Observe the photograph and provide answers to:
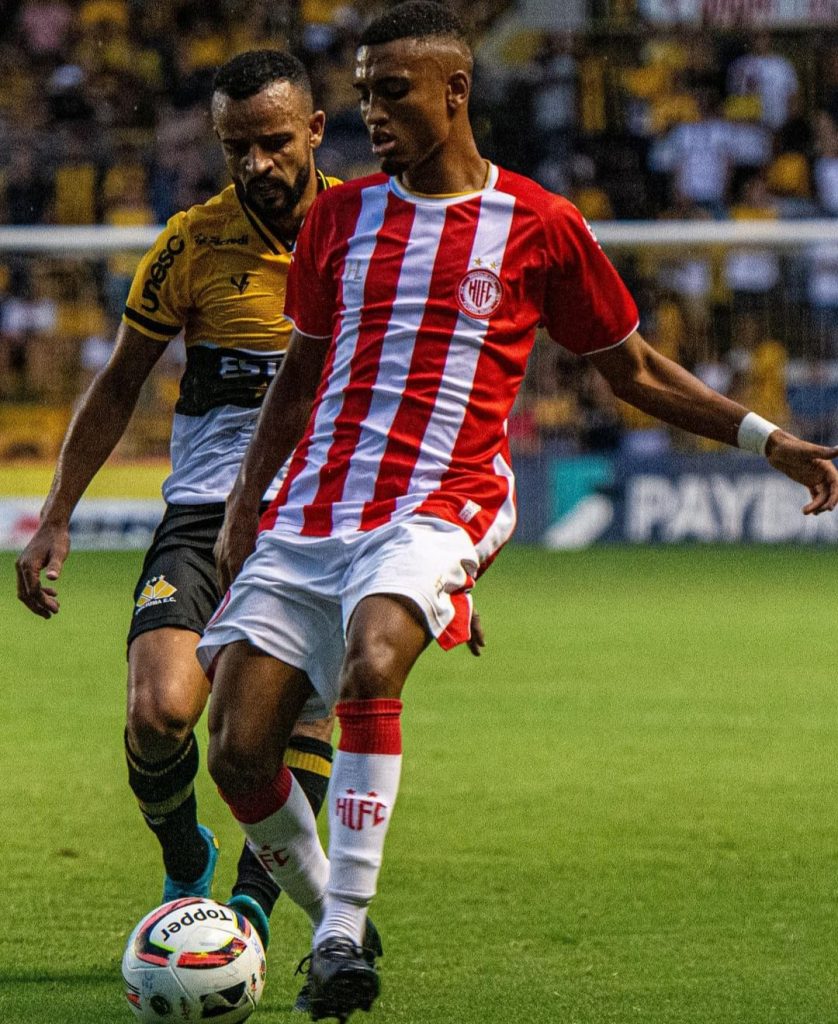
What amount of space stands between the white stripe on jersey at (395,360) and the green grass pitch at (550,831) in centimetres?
130

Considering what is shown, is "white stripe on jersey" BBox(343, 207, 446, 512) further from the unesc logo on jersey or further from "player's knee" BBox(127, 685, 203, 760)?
the unesc logo on jersey

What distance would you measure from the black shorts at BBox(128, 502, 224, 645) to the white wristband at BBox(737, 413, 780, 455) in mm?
1597

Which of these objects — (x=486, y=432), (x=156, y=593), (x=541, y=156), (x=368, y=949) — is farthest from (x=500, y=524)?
(x=541, y=156)

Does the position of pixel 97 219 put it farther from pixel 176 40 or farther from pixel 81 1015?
pixel 81 1015

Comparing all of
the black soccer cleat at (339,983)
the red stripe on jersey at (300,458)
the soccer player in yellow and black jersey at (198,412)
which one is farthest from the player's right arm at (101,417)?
the black soccer cleat at (339,983)

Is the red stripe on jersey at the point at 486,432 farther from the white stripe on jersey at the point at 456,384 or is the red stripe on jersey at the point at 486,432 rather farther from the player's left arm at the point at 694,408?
the player's left arm at the point at 694,408

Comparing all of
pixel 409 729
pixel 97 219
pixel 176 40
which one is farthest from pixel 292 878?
pixel 176 40

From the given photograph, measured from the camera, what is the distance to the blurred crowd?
18281 millimetres

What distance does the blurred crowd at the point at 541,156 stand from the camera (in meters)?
18.3

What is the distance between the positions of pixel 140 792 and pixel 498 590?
9455 mm

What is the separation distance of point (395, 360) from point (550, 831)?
295 cm

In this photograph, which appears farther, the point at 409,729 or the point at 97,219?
the point at 97,219

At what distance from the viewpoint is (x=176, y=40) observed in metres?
22.1

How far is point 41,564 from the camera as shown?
17.1 feet
